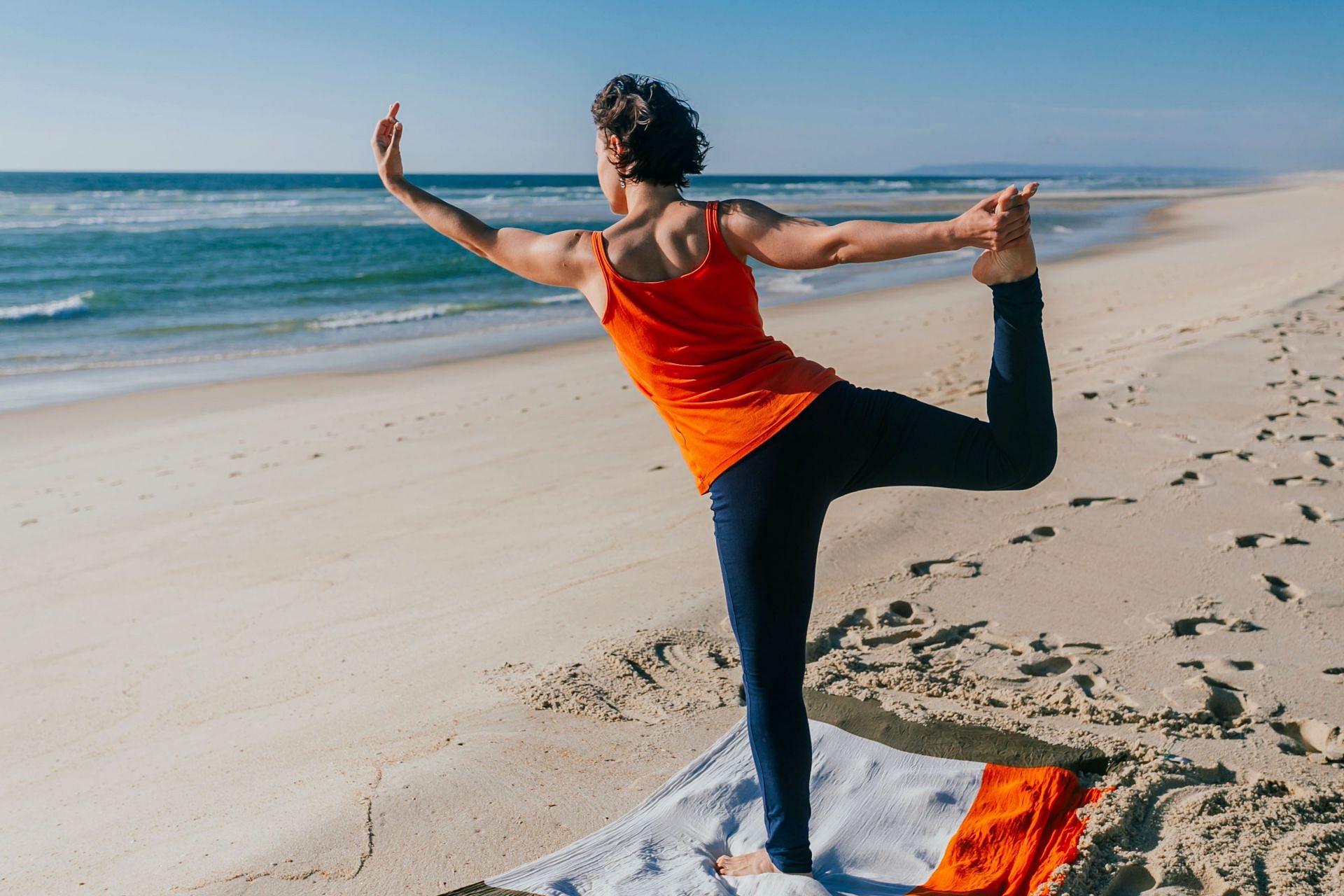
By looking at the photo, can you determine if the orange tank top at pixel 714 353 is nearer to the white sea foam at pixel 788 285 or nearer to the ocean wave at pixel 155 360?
the ocean wave at pixel 155 360

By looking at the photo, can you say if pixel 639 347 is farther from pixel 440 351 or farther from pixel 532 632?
pixel 440 351

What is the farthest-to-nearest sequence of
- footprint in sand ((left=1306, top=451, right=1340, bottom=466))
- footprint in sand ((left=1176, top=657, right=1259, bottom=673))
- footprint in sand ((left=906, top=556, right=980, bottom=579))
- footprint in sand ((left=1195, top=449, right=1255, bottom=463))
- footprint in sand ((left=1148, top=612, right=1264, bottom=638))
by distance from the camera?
footprint in sand ((left=1195, top=449, right=1255, bottom=463)), footprint in sand ((left=1306, top=451, right=1340, bottom=466)), footprint in sand ((left=906, top=556, right=980, bottom=579)), footprint in sand ((left=1148, top=612, right=1264, bottom=638)), footprint in sand ((left=1176, top=657, right=1259, bottom=673))

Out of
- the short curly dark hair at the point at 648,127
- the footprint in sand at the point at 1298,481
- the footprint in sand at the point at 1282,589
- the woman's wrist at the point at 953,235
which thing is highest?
the short curly dark hair at the point at 648,127

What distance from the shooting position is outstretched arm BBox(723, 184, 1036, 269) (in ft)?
5.82

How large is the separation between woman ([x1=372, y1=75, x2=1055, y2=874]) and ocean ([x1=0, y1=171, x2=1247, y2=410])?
1031 cm

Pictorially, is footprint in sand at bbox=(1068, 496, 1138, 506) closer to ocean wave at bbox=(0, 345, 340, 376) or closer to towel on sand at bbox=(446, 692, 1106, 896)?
towel on sand at bbox=(446, 692, 1106, 896)

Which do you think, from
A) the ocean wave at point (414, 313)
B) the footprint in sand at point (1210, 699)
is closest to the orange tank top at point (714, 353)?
the footprint in sand at point (1210, 699)

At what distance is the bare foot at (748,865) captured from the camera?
2.41 metres

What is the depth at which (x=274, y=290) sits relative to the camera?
1950 centimetres

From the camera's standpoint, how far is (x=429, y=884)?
2504 mm

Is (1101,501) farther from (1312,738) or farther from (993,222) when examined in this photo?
(993,222)

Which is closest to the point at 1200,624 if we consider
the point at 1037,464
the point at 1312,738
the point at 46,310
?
the point at 1312,738

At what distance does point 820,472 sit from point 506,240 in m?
0.91

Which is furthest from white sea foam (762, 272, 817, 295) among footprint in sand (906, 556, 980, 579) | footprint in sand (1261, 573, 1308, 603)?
footprint in sand (1261, 573, 1308, 603)
